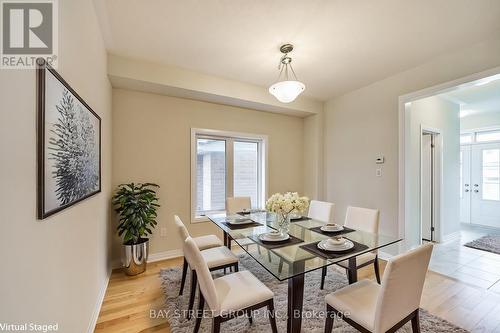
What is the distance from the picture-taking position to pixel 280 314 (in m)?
1.94

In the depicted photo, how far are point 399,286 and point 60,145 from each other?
1970mm

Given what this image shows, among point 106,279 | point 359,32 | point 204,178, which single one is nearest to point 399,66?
point 359,32

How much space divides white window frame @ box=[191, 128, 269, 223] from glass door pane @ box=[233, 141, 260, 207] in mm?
78

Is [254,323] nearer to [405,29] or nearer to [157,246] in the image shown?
[157,246]

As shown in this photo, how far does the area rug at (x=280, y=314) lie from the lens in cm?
176

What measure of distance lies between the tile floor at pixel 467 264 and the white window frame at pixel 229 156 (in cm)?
270

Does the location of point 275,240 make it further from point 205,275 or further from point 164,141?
point 164,141

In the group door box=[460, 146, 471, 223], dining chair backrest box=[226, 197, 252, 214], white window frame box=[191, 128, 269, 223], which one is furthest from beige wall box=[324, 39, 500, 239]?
door box=[460, 146, 471, 223]

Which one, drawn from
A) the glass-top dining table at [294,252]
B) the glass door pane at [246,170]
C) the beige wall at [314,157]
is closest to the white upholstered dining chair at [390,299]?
the glass-top dining table at [294,252]

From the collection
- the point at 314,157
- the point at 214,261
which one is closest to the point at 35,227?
the point at 214,261

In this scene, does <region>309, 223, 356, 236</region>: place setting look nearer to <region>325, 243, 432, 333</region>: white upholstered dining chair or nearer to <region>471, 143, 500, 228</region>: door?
<region>325, 243, 432, 333</region>: white upholstered dining chair

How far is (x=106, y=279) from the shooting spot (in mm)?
2496

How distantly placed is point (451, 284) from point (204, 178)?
3480mm

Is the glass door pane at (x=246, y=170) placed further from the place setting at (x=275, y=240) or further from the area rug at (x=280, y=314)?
the place setting at (x=275, y=240)
